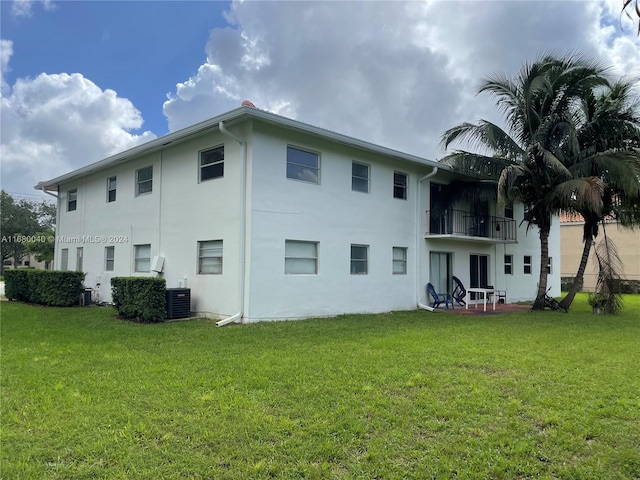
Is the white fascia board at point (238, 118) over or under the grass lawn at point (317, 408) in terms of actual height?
over

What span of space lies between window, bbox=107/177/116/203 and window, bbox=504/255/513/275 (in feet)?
52.4

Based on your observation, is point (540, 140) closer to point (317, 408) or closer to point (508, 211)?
point (508, 211)

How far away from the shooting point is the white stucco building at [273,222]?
1078cm

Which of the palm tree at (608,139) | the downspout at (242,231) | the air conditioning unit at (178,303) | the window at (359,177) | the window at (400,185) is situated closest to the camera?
the downspout at (242,231)

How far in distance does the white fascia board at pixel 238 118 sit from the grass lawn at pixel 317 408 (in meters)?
5.08

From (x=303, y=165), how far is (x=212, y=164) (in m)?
2.45

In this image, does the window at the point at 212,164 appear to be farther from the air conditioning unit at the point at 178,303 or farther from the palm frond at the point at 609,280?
the palm frond at the point at 609,280

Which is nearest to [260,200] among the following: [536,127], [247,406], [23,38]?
[247,406]

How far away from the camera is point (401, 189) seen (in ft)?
47.5

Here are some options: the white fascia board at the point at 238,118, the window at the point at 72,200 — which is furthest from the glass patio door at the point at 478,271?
the window at the point at 72,200

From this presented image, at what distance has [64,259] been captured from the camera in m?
18.5

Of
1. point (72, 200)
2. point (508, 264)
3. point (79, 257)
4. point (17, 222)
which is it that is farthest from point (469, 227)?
point (17, 222)

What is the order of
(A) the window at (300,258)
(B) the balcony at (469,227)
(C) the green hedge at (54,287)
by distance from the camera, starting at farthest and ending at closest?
(B) the balcony at (469,227), (C) the green hedge at (54,287), (A) the window at (300,258)

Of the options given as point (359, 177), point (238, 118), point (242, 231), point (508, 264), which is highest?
point (238, 118)
